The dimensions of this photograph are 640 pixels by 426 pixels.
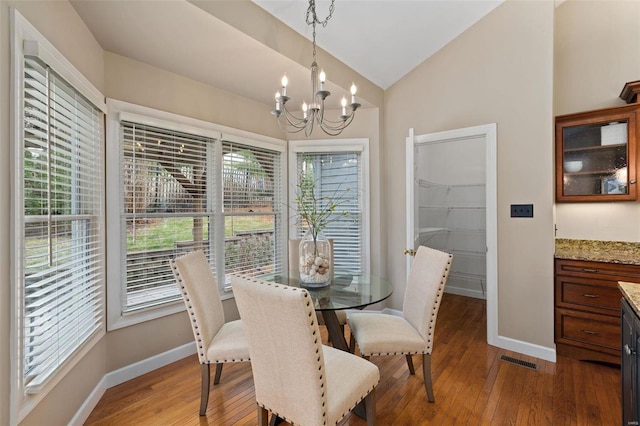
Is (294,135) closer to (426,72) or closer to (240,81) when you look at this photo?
(240,81)

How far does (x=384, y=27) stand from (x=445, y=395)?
3.11m

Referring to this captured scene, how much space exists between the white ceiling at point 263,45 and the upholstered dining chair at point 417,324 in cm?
196

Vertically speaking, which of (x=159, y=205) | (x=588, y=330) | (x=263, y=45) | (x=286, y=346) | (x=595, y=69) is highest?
(x=595, y=69)

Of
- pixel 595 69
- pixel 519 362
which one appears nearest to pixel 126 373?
pixel 519 362

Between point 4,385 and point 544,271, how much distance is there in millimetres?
3632

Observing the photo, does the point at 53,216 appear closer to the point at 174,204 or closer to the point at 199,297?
the point at 199,297

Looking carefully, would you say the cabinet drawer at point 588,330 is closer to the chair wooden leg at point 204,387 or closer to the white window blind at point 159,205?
the chair wooden leg at point 204,387

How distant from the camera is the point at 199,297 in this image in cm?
201

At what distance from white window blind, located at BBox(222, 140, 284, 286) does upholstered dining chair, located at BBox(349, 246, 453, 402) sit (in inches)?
57.9

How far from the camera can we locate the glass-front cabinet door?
104 inches

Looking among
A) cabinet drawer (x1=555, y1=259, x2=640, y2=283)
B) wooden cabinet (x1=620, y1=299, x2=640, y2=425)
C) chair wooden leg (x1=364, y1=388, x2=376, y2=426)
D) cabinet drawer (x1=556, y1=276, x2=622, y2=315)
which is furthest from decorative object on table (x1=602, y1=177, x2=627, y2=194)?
chair wooden leg (x1=364, y1=388, x2=376, y2=426)

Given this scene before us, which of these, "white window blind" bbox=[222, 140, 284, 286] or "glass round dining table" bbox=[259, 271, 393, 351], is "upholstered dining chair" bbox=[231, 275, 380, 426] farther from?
"white window blind" bbox=[222, 140, 284, 286]

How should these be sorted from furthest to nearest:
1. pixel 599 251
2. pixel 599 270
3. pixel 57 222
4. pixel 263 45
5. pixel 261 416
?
pixel 599 251 → pixel 599 270 → pixel 263 45 → pixel 57 222 → pixel 261 416

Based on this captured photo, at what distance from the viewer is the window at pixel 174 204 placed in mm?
2359
